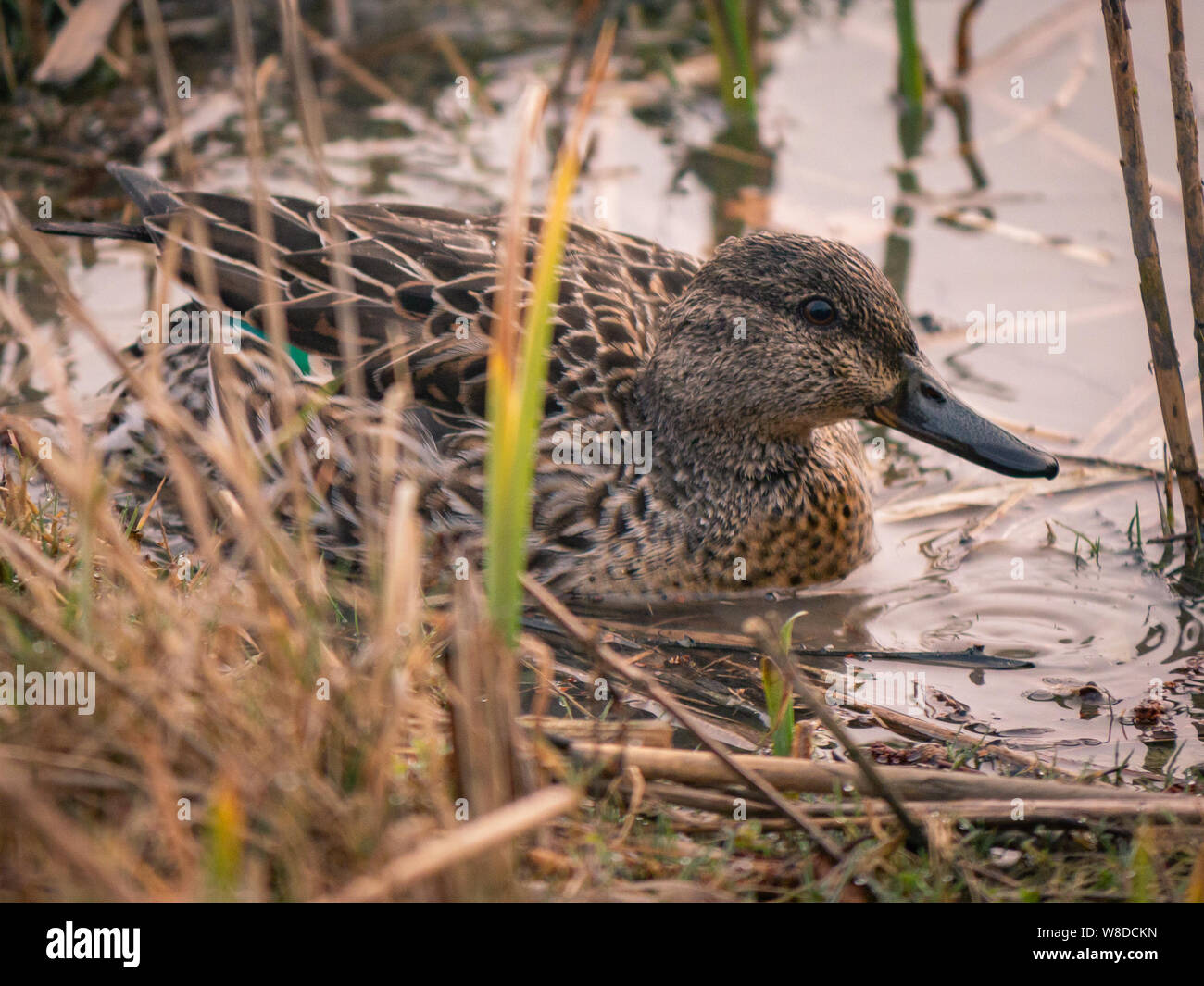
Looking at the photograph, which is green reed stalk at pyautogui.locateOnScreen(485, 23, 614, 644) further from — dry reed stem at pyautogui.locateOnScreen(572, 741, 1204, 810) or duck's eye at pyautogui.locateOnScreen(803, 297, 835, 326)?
duck's eye at pyautogui.locateOnScreen(803, 297, 835, 326)

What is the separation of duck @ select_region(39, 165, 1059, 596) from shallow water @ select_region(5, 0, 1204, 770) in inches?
11.1

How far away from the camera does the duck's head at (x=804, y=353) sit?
15.0ft

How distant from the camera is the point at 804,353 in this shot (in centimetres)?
470

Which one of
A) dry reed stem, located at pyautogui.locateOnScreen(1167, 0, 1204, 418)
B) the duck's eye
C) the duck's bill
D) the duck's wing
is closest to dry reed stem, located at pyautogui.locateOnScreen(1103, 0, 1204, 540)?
dry reed stem, located at pyautogui.locateOnScreen(1167, 0, 1204, 418)

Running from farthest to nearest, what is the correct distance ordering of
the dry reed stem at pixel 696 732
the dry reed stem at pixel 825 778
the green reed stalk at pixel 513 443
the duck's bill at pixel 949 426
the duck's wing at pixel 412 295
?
the duck's wing at pixel 412 295, the duck's bill at pixel 949 426, the dry reed stem at pixel 825 778, the dry reed stem at pixel 696 732, the green reed stalk at pixel 513 443

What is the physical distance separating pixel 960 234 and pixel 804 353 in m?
2.64

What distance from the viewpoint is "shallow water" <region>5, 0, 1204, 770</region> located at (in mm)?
4582

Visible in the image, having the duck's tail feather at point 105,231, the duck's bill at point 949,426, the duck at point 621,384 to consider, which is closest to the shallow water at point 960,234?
the duck at point 621,384

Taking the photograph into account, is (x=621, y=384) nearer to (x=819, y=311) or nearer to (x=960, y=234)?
(x=819, y=311)

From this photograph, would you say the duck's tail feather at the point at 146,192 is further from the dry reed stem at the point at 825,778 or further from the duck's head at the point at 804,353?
the dry reed stem at the point at 825,778

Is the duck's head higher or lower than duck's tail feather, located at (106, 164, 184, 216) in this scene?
lower

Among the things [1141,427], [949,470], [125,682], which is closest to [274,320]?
[125,682]

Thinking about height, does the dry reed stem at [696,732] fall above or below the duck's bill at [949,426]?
below
